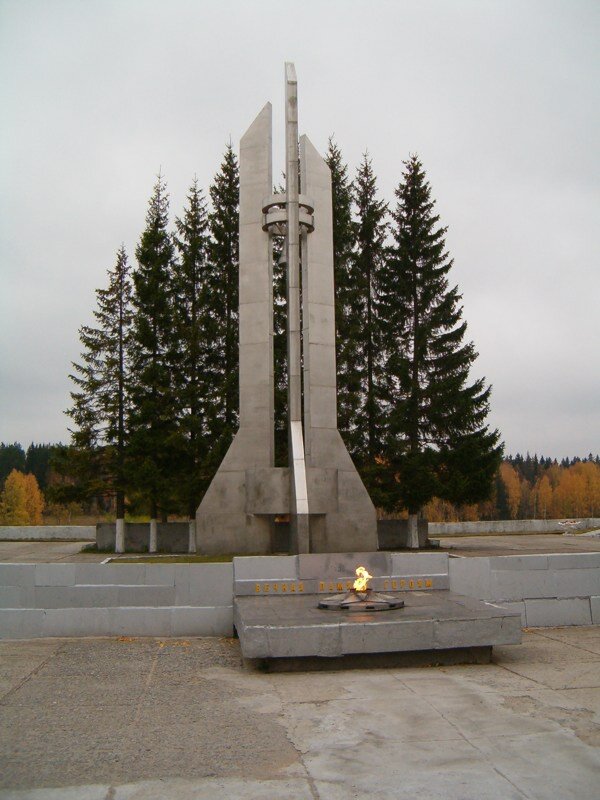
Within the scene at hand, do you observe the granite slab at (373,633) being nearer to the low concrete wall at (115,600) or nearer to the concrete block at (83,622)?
the low concrete wall at (115,600)

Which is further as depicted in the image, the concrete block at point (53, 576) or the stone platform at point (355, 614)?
the concrete block at point (53, 576)

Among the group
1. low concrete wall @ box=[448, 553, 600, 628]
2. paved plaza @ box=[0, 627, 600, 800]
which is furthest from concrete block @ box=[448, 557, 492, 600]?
paved plaza @ box=[0, 627, 600, 800]

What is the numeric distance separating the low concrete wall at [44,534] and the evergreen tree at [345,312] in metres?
12.2

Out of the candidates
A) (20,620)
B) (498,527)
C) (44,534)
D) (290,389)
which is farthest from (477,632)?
(498,527)

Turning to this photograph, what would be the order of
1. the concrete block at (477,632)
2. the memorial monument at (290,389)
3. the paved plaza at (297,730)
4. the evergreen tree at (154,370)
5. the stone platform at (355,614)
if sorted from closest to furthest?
the paved plaza at (297,730), the stone platform at (355,614), the concrete block at (477,632), the memorial monument at (290,389), the evergreen tree at (154,370)

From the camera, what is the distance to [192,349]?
923 inches

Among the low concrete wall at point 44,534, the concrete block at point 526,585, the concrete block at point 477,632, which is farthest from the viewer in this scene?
the low concrete wall at point 44,534

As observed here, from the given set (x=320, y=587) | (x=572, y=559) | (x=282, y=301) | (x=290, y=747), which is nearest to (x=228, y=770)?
(x=290, y=747)

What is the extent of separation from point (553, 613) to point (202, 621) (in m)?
4.94

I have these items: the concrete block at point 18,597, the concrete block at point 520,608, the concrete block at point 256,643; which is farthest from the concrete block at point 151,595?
the concrete block at point 520,608

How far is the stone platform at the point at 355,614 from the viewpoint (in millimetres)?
7402

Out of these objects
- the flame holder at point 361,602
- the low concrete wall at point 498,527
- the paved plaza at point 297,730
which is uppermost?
the low concrete wall at point 498,527

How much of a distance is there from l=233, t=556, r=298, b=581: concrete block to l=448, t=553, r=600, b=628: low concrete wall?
2.31 meters

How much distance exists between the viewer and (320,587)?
1023 cm
